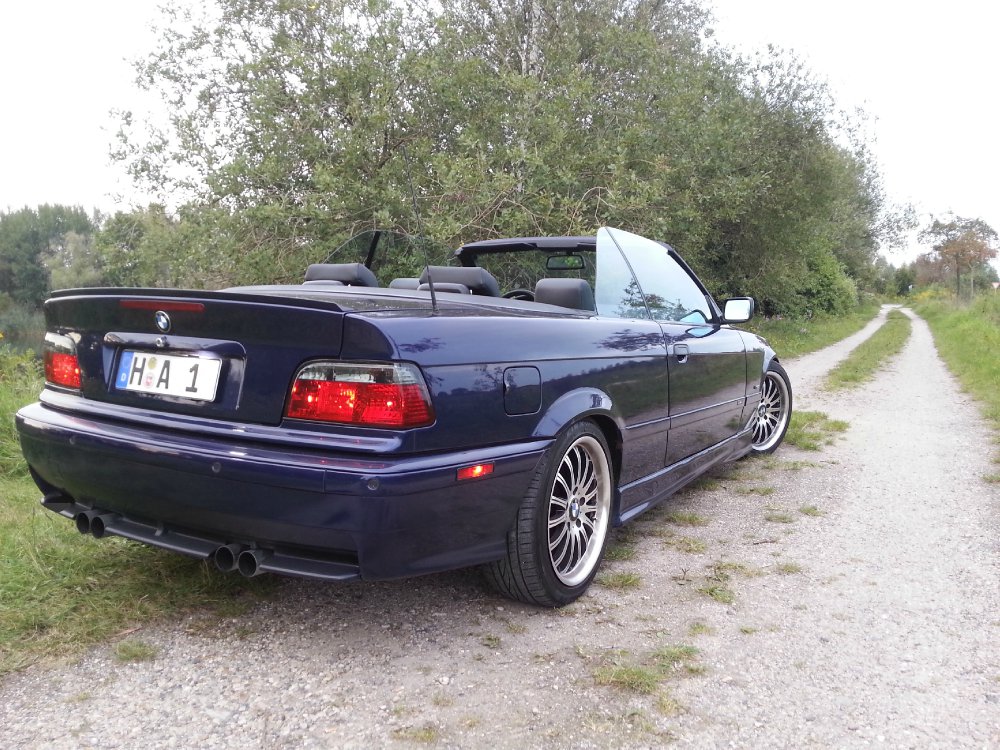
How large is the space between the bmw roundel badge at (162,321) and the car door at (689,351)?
80.5 inches

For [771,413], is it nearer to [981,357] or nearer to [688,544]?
[688,544]

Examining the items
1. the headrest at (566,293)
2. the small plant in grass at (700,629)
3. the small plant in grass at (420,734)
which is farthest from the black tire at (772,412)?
the small plant in grass at (420,734)

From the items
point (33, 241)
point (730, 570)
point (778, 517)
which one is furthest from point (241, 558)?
point (33, 241)

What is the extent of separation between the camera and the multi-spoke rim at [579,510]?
269 centimetres

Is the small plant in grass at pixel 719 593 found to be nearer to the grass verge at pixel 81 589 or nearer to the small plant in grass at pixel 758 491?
the small plant in grass at pixel 758 491

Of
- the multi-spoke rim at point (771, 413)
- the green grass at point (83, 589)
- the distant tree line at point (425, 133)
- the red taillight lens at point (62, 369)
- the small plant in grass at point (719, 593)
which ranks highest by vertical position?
the distant tree line at point (425, 133)

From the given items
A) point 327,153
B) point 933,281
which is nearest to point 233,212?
point 327,153

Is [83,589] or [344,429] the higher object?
[344,429]

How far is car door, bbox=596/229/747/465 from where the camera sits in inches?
136

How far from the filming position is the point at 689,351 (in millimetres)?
3570

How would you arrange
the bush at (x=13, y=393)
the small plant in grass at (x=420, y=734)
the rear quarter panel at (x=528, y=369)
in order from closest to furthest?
1. the small plant in grass at (x=420, y=734)
2. the rear quarter panel at (x=528, y=369)
3. the bush at (x=13, y=393)

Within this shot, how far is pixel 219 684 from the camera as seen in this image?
6.72 feet

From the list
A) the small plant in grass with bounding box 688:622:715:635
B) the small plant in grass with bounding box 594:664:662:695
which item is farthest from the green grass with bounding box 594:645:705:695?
the small plant in grass with bounding box 688:622:715:635

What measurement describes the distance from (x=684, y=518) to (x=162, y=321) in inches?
107
